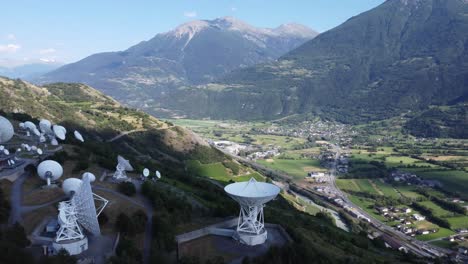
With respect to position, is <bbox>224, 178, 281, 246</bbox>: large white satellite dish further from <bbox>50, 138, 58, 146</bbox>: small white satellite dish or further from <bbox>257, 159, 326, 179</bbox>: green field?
<bbox>257, 159, 326, 179</bbox>: green field

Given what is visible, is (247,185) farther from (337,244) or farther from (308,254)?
(337,244)

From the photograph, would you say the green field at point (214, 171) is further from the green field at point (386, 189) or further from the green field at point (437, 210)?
the green field at point (437, 210)

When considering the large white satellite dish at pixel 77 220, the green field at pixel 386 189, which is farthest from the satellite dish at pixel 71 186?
the green field at pixel 386 189

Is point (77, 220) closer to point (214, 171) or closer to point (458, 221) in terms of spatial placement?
point (214, 171)

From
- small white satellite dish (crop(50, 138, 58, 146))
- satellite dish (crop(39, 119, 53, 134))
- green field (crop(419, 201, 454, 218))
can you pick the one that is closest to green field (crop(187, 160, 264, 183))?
green field (crop(419, 201, 454, 218))

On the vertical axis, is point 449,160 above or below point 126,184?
below

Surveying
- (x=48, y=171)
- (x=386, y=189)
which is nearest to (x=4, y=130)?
(x=48, y=171)

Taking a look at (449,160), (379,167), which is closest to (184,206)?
(379,167)
